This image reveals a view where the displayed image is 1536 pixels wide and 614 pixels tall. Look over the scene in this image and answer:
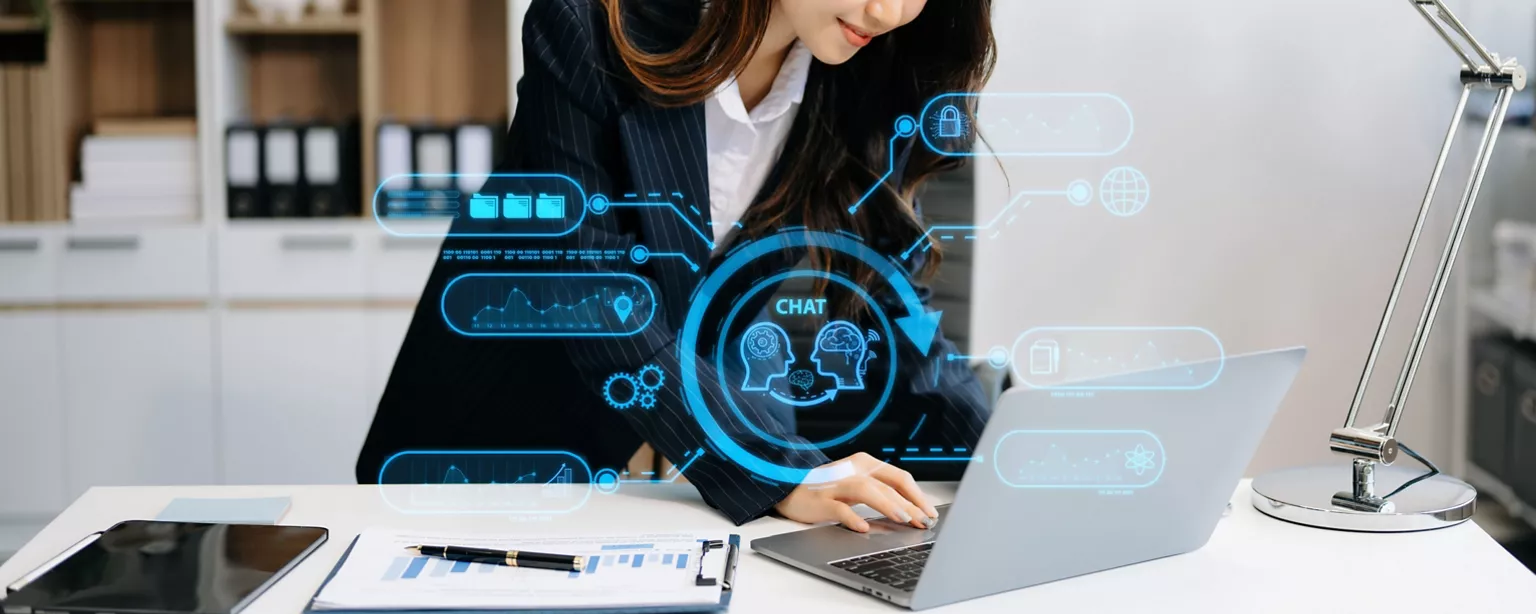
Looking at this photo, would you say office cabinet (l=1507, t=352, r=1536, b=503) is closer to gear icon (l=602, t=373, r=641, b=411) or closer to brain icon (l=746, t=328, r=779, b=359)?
brain icon (l=746, t=328, r=779, b=359)

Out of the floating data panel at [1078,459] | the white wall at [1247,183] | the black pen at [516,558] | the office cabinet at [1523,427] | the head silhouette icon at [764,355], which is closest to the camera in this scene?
the floating data panel at [1078,459]

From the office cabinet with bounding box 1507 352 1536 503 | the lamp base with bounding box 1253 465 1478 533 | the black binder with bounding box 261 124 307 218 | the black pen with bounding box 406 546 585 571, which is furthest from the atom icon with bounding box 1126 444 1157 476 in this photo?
the black binder with bounding box 261 124 307 218

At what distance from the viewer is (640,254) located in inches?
43.1

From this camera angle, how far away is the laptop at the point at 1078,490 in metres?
0.82

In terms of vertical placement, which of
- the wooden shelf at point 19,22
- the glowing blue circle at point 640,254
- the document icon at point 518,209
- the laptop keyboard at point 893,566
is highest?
the wooden shelf at point 19,22

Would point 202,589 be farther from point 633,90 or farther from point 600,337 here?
point 633,90

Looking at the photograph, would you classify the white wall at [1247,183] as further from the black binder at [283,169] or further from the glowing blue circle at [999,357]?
the black binder at [283,169]

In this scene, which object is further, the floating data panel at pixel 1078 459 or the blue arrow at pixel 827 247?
the blue arrow at pixel 827 247

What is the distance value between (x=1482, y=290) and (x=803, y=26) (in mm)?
2040

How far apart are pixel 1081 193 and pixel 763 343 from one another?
1.03 feet

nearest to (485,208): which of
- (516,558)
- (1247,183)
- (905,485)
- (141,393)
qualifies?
(516,558)

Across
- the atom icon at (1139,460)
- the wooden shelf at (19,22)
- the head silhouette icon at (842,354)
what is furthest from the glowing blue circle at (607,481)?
the wooden shelf at (19,22)

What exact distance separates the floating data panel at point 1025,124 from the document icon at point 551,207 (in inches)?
12.8

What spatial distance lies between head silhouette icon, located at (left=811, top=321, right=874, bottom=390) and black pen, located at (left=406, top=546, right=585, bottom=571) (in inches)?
11.9
